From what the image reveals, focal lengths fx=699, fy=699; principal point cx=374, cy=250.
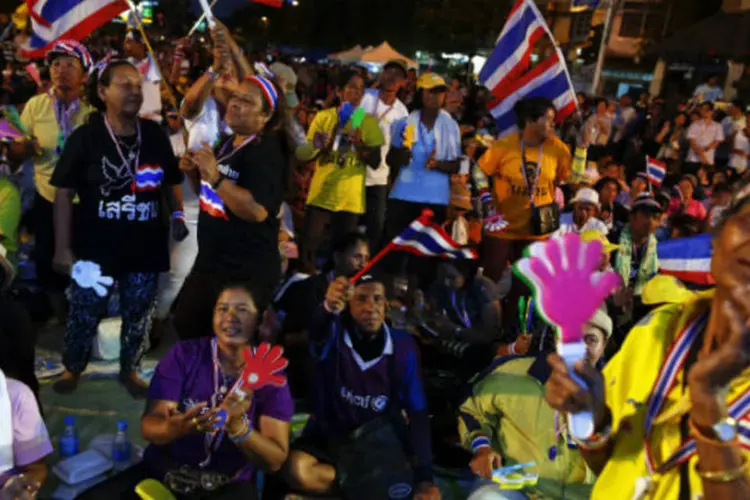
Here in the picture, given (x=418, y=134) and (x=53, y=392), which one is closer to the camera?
(x=53, y=392)

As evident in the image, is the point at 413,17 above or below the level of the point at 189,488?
above

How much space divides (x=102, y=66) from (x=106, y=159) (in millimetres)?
456

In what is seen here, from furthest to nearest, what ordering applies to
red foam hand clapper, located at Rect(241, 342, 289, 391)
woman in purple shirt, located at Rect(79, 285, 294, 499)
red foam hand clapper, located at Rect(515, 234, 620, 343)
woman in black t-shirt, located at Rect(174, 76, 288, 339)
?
woman in black t-shirt, located at Rect(174, 76, 288, 339) → woman in purple shirt, located at Rect(79, 285, 294, 499) → red foam hand clapper, located at Rect(241, 342, 289, 391) → red foam hand clapper, located at Rect(515, 234, 620, 343)

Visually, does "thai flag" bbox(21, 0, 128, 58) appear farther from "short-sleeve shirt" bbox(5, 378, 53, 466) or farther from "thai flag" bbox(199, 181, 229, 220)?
"short-sleeve shirt" bbox(5, 378, 53, 466)

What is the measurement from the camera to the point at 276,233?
3279mm

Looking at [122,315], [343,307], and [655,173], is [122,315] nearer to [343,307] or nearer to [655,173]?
[343,307]

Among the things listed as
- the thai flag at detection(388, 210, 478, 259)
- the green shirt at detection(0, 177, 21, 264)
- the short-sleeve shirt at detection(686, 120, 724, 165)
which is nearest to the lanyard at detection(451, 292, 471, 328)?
the thai flag at detection(388, 210, 478, 259)

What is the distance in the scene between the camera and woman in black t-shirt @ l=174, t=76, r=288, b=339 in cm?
302

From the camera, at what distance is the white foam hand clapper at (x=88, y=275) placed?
131 inches

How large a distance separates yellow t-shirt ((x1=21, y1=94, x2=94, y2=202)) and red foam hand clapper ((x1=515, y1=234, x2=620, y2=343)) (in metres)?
3.79

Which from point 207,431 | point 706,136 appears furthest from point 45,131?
point 706,136

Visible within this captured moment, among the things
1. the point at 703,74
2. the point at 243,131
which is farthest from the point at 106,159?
the point at 703,74

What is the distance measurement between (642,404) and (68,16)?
4.23 m

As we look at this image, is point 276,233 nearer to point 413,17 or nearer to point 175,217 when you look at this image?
point 175,217
